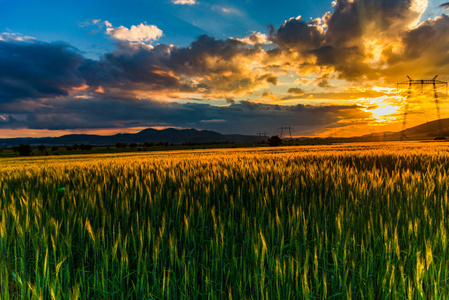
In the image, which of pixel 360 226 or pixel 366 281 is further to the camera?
pixel 360 226

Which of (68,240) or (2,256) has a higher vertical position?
(68,240)

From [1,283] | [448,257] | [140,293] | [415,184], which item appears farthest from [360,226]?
[1,283]

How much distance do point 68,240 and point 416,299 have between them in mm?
3130

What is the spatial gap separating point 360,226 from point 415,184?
320 cm

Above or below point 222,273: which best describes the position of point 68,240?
above

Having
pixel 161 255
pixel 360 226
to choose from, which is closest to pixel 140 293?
pixel 161 255

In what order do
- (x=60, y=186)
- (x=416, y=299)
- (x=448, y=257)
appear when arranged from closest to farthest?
(x=416, y=299) < (x=448, y=257) < (x=60, y=186)

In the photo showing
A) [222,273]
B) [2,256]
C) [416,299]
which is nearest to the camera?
[416,299]

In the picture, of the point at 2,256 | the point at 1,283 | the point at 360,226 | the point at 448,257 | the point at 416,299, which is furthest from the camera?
the point at 360,226

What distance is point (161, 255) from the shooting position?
2.64 metres

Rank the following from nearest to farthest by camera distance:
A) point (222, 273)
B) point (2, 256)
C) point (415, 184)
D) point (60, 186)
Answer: point (222, 273), point (2, 256), point (415, 184), point (60, 186)

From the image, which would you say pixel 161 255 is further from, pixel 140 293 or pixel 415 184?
pixel 415 184

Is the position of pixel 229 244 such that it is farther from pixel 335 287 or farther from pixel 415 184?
pixel 415 184

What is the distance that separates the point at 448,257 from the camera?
2.59 metres
